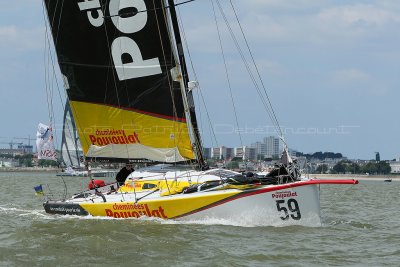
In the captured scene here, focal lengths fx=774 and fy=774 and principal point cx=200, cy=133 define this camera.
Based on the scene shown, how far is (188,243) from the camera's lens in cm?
1573

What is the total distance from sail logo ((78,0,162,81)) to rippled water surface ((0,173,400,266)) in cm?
451

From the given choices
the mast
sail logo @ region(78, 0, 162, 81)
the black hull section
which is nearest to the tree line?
the mast

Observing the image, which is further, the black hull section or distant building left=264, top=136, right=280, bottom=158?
distant building left=264, top=136, right=280, bottom=158

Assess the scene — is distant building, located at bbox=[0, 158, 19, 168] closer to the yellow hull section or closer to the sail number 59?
the yellow hull section

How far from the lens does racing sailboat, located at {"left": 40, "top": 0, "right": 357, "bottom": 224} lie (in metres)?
20.2

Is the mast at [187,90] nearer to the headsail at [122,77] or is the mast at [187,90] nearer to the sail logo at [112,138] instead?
the headsail at [122,77]

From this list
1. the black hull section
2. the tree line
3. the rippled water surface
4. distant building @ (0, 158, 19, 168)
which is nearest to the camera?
the rippled water surface

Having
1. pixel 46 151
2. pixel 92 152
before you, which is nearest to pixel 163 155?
pixel 92 152

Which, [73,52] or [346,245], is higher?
[73,52]

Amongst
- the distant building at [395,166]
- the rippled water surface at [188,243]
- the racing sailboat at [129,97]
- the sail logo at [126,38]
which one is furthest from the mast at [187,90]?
the distant building at [395,166]

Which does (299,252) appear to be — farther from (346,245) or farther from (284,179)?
(284,179)

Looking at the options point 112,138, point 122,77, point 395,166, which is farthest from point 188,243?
point 395,166

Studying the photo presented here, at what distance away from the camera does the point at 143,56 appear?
70.0ft

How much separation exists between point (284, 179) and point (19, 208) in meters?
10.2
